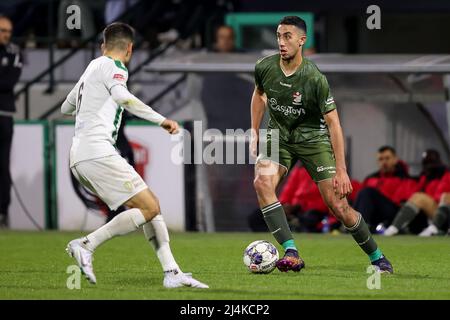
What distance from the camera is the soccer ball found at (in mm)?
11078

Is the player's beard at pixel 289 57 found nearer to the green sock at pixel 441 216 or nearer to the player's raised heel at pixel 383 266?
the player's raised heel at pixel 383 266

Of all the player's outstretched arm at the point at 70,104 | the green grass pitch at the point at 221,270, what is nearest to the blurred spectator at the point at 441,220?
the green grass pitch at the point at 221,270

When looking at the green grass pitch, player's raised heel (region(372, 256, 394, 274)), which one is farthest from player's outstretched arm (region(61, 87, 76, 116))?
player's raised heel (region(372, 256, 394, 274))

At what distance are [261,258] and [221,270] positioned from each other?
0.61 meters

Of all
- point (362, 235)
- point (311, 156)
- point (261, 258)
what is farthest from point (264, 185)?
point (362, 235)

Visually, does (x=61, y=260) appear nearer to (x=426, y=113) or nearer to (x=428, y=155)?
(x=428, y=155)

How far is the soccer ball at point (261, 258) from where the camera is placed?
1108 cm

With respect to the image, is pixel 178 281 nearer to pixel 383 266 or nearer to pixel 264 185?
pixel 264 185

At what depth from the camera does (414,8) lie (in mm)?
20172

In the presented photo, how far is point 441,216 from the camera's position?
1579 centimetres

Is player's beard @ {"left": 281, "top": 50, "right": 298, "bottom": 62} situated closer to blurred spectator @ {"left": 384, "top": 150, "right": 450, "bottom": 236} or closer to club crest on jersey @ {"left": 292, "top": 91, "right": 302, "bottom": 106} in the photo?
club crest on jersey @ {"left": 292, "top": 91, "right": 302, "bottom": 106}

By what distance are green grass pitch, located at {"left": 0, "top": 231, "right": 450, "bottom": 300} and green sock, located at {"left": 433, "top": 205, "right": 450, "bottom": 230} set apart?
0.50 m

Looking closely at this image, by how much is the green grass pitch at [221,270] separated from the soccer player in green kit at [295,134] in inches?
15.2
